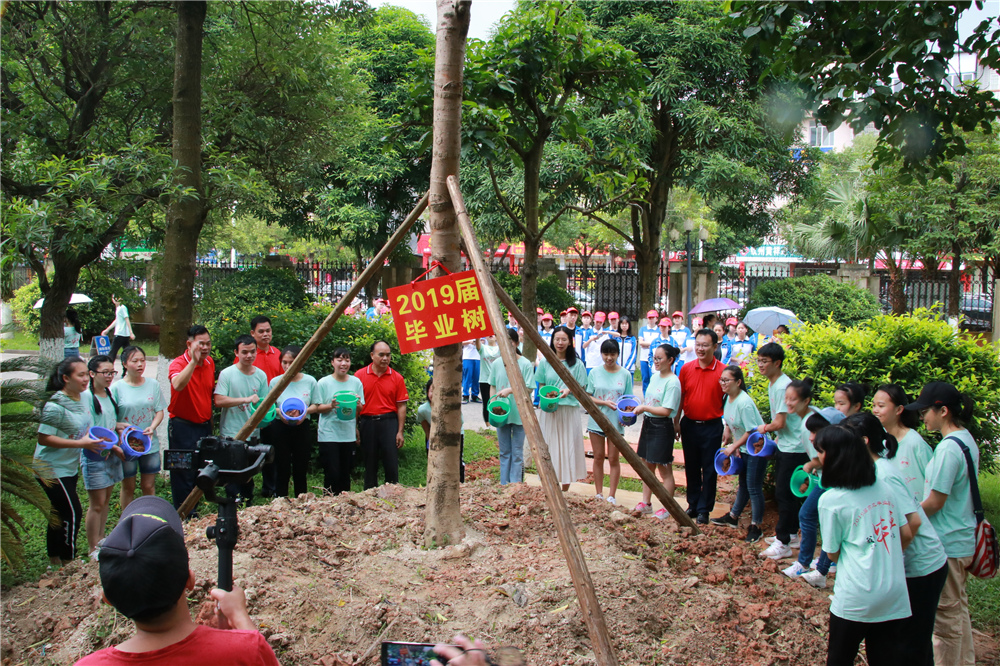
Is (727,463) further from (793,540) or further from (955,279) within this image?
(955,279)

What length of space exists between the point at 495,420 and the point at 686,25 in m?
12.7

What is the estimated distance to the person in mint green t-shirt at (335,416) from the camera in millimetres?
6801

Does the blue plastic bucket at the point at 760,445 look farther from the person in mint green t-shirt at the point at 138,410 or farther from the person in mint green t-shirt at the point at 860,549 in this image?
the person in mint green t-shirt at the point at 138,410

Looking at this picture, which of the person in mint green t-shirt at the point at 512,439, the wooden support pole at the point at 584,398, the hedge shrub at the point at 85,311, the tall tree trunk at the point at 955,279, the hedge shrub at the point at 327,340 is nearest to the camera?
the wooden support pole at the point at 584,398

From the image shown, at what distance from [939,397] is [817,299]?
15.3 meters

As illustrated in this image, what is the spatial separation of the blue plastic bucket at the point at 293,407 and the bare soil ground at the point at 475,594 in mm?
1157

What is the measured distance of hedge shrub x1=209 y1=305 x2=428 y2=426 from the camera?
7961mm

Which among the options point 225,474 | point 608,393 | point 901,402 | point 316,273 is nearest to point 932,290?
point 316,273

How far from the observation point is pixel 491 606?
392 cm

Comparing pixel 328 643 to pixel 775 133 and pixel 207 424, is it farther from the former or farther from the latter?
pixel 775 133

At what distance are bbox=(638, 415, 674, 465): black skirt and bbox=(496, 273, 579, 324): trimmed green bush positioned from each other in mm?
13933

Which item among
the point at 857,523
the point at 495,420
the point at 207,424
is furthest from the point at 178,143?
the point at 857,523

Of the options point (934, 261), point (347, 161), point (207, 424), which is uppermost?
point (347, 161)

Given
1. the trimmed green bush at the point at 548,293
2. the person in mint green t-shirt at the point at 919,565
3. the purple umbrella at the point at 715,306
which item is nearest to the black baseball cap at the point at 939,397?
the person in mint green t-shirt at the point at 919,565
